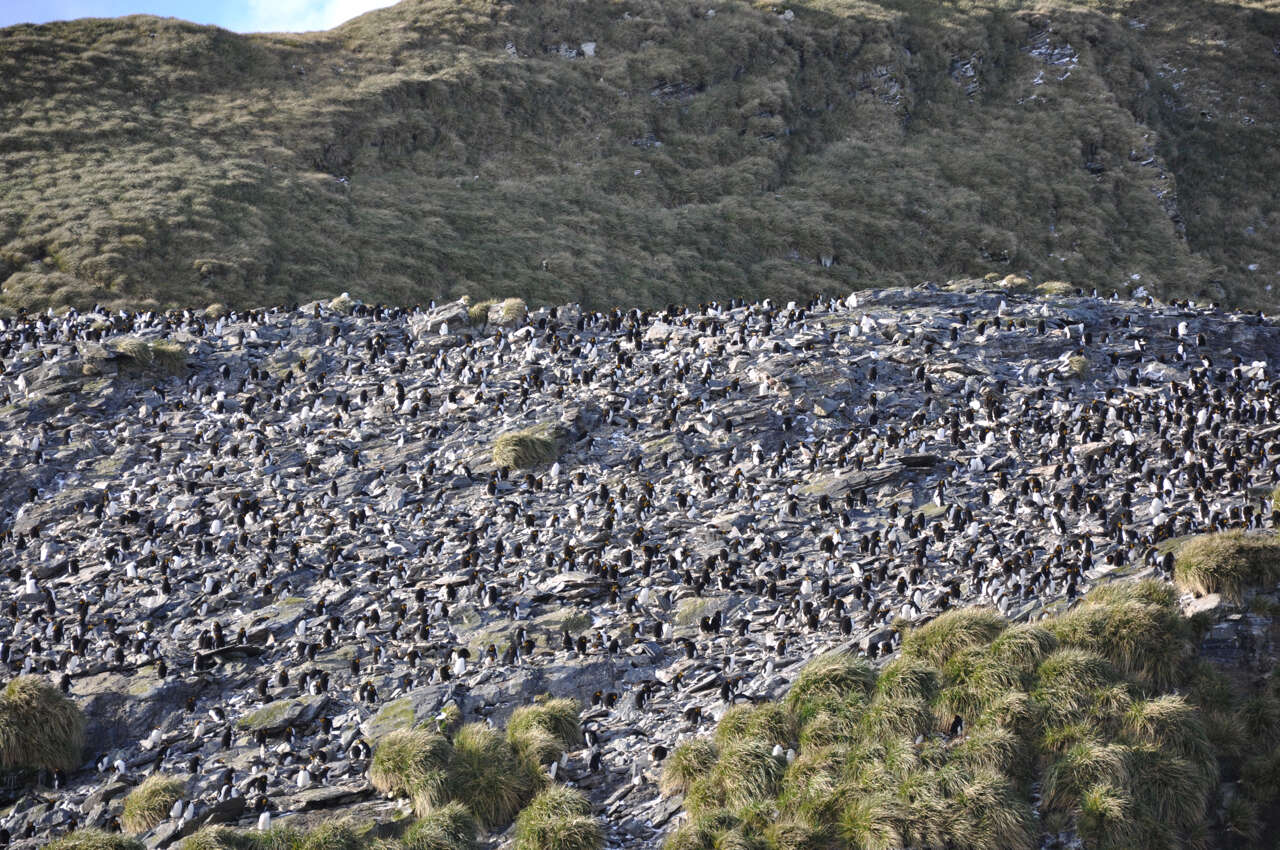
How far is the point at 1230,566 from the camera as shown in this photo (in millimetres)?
16719

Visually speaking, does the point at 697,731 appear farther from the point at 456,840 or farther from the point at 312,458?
the point at 312,458

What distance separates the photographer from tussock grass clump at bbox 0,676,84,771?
16.3m

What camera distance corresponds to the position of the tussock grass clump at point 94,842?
13.7 meters

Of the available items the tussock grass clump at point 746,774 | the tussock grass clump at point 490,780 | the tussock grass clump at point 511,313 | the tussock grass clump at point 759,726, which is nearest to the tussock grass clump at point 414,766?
the tussock grass clump at point 490,780

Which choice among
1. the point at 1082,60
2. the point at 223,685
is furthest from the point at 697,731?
the point at 1082,60

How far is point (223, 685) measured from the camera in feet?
59.6

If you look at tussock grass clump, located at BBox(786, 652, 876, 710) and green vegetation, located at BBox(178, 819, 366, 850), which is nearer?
green vegetation, located at BBox(178, 819, 366, 850)

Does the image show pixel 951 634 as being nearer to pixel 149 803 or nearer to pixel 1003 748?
pixel 1003 748

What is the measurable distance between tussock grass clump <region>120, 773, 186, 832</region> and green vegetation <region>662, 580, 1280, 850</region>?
7.17 metres

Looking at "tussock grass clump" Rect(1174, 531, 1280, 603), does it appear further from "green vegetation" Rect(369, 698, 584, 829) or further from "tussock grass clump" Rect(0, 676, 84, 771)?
"tussock grass clump" Rect(0, 676, 84, 771)

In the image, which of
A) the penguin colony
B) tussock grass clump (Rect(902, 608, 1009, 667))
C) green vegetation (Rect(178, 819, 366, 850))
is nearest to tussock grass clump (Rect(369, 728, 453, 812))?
the penguin colony

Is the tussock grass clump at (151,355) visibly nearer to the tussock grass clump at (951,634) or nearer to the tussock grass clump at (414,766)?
the tussock grass clump at (414,766)

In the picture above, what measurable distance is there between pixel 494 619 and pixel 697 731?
5.03 m

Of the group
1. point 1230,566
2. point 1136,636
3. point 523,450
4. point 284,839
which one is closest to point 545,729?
point 284,839
